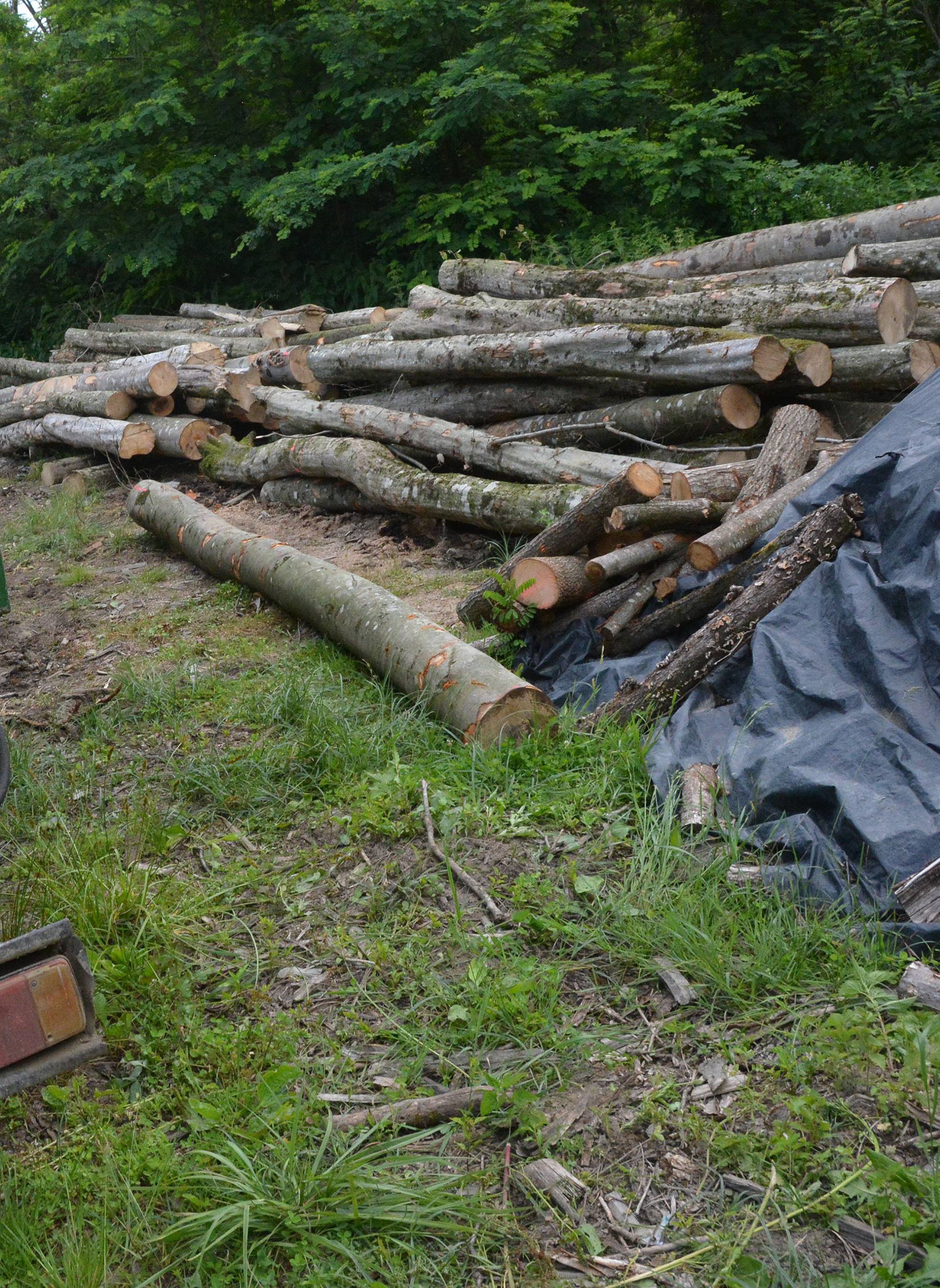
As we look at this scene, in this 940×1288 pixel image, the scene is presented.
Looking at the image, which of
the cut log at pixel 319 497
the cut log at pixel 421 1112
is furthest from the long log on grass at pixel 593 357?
the cut log at pixel 421 1112

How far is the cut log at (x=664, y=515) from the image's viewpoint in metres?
4.86

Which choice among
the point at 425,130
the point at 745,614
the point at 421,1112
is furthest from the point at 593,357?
the point at 425,130

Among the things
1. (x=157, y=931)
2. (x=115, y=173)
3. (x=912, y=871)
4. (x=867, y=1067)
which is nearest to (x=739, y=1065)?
(x=867, y=1067)

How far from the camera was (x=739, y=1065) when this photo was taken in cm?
257

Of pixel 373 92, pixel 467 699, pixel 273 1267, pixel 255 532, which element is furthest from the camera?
pixel 373 92

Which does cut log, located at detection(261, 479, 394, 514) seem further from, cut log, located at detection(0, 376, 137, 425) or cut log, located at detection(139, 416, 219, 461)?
cut log, located at detection(0, 376, 137, 425)

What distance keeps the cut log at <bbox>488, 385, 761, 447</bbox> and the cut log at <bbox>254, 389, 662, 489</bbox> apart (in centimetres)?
22

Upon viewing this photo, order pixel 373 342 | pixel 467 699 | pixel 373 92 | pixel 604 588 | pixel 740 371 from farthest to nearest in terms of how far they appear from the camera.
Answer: pixel 373 92 < pixel 373 342 < pixel 740 371 < pixel 604 588 < pixel 467 699

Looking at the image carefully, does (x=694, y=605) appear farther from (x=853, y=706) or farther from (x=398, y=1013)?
(x=398, y=1013)

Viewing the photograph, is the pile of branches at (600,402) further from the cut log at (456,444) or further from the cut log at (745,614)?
the cut log at (745,614)

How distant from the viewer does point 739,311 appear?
6.71m

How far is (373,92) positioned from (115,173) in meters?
4.24

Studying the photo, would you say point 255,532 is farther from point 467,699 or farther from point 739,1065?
point 739,1065

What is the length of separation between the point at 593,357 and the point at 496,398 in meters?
1.15
